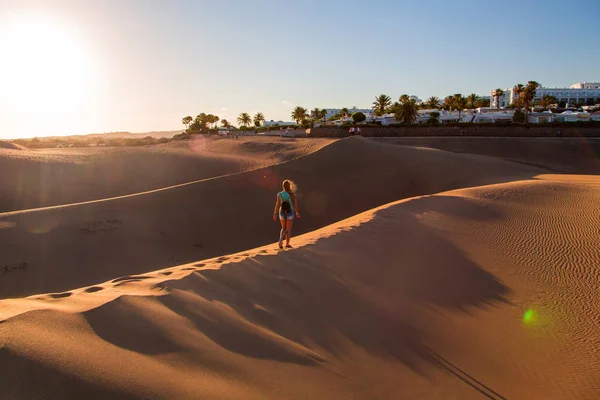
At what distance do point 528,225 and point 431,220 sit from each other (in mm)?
2681

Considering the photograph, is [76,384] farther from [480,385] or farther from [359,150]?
[359,150]

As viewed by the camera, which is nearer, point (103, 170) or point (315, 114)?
point (103, 170)

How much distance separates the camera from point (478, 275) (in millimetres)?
7691

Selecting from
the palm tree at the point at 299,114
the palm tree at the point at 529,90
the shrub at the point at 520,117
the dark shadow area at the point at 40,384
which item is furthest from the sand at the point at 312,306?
the palm tree at the point at 299,114

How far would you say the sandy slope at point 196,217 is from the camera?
8.72m

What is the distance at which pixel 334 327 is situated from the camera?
16.9 feet

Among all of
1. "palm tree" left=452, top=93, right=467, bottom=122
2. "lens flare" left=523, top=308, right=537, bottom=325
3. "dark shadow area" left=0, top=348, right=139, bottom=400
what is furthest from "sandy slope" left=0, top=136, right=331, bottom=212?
"palm tree" left=452, top=93, right=467, bottom=122

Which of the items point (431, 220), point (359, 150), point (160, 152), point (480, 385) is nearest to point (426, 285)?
point (480, 385)

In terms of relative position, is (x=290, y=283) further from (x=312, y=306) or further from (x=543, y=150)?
(x=543, y=150)

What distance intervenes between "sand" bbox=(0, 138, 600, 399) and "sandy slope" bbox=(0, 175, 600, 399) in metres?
0.02

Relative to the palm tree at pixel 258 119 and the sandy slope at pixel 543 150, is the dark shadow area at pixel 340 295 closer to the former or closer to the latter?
the sandy slope at pixel 543 150

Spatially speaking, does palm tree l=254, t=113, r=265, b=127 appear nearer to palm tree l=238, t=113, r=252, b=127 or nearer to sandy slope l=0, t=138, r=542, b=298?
palm tree l=238, t=113, r=252, b=127

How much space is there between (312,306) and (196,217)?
906 centimetres

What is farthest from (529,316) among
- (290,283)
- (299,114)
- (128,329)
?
(299,114)
